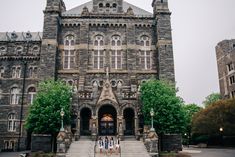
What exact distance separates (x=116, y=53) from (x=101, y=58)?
2.58 metres

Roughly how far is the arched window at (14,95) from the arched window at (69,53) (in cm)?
1264

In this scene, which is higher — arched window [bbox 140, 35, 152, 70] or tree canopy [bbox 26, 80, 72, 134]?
arched window [bbox 140, 35, 152, 70]

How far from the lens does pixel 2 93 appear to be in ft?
165

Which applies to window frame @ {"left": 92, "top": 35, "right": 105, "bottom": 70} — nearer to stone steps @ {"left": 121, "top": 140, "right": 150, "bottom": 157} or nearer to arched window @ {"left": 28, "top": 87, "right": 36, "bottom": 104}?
arched window @ {"left": 28, "top": 87, "right": 36, "bottom": 104}

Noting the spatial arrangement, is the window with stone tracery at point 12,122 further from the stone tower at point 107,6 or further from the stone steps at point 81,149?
the stone tower at point 107,6

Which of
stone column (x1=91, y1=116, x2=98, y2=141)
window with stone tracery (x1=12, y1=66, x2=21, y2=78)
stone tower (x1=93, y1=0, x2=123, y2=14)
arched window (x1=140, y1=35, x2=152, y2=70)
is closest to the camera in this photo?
stone column (x1=91, y1=116, x2=98, y2=141)

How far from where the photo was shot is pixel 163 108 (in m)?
35.5

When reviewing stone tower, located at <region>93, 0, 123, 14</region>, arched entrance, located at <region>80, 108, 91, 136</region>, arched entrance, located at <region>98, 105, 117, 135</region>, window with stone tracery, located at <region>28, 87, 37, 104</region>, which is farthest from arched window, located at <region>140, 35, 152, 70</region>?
window with stone tracery, located at <region>28, 87, 37, 104</region>

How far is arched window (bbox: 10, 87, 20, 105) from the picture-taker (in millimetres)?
50344

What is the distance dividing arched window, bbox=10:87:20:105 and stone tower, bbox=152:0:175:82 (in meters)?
26.3

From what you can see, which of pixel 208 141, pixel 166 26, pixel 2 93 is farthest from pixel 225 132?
pixel 2 93

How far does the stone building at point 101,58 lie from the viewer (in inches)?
1576

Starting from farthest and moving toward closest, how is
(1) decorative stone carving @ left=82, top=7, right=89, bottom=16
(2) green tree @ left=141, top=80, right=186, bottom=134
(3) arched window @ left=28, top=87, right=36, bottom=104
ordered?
(3) arched window @ left=28, top=87, right=36, bottom=104 → (1) decorative stone carving @ left=82, top=7, right=89, bottom=16 → (2) green tree @ left=141, top=80, right=186, bottom=134

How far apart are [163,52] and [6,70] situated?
95.4ft
